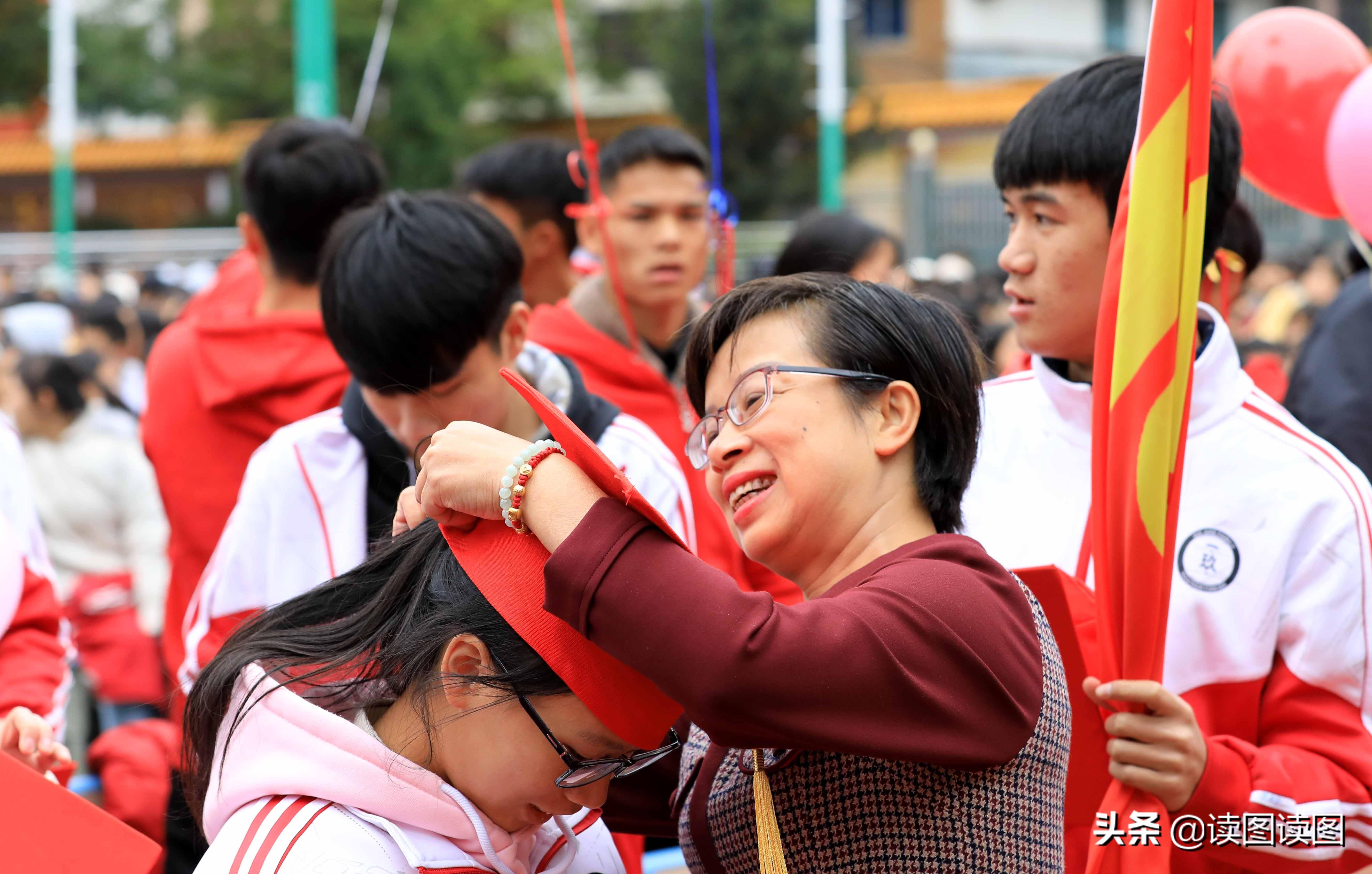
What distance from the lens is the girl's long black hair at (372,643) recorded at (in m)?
1.45

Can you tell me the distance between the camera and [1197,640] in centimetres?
198

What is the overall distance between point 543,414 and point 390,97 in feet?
70.3

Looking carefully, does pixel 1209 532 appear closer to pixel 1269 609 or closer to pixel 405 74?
pixel 1269 609

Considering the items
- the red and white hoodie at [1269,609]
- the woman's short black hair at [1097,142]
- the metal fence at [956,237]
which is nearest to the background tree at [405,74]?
the metal fence at [956,237]

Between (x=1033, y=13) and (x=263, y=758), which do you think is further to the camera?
(x=1033, y=13)

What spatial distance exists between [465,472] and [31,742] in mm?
954

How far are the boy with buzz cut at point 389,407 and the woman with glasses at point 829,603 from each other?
64 centimetres

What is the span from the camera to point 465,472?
1.37 meters

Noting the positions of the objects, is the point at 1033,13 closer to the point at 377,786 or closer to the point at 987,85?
the point at 987,85

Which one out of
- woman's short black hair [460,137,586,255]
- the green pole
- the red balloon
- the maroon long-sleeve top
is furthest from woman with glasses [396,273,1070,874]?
→ the green pole

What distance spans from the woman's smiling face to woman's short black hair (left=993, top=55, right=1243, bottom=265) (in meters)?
0.73

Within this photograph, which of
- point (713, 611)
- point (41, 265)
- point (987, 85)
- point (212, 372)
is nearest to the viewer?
point (713, 611)

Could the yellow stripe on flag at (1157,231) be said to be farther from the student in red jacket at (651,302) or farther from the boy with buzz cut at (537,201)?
the boy with buzz cut at (537,201)

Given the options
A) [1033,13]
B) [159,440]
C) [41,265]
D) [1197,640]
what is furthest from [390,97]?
[1197,640]
